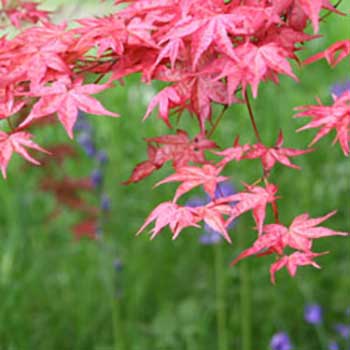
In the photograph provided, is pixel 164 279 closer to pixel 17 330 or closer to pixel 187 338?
pixel 187 338

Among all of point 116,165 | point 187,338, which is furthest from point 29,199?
point 187,338

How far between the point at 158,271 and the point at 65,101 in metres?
1.64

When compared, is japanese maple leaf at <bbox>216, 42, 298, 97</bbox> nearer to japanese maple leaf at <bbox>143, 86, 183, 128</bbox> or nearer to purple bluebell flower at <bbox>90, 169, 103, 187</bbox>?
japanese maple leaf at <bbox>143, 86, 183, 128</bbox>

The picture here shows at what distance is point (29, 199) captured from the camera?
2875mm

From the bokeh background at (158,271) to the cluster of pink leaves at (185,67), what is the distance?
0.98m

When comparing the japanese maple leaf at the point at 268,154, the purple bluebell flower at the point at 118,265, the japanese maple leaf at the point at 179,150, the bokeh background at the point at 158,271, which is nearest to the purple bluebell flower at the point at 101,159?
the bokeh background at the point at 158,271

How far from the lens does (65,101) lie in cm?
113

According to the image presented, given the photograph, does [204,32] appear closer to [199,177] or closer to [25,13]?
[199,177]

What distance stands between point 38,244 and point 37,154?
1.15 ft

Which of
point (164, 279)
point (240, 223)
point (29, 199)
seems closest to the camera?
point (240, 223)

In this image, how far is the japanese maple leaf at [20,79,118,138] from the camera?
111 cm

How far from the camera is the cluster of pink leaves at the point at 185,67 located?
110 cm

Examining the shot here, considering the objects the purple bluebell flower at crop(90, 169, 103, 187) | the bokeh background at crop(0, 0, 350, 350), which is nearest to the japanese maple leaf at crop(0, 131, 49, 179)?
the bokeh background at crop(0, 0, 350, 350)

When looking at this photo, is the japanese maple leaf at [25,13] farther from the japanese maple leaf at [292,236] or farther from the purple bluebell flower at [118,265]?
the purple bluebell flower at [118,265]
